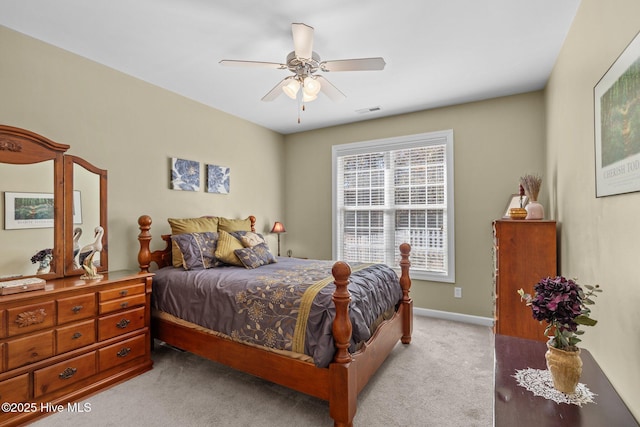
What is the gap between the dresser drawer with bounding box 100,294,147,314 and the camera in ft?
7.72

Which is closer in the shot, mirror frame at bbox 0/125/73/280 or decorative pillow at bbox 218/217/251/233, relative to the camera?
mirror frame at bbox 0/125/73/280

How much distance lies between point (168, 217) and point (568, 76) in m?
3.91

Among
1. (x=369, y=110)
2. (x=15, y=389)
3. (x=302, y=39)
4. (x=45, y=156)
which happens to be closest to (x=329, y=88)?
(x=302, y=39)

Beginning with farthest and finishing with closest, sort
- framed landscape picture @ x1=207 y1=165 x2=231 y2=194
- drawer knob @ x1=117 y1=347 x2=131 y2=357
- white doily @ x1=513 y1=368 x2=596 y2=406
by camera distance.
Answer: framed landscape picture @ x1=207 y1=165 x2=231 y2=194 → drawer knob @ x1=117 y1=347 x2=131 y2=357 → white doily @ x1=513 y1=368 x2=596 y2=406

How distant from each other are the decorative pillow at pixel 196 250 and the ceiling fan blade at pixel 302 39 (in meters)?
2.01

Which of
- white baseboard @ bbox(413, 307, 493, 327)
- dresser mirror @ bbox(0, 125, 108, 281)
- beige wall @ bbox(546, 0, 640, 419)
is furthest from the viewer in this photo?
white baseboard @ bbox(413, 307, 493, 327)

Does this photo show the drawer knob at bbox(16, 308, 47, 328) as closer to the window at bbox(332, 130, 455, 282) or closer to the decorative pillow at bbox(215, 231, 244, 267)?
the decorative pillow at bbox(215, 231, 244, 267)

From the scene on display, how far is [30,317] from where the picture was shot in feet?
6.47

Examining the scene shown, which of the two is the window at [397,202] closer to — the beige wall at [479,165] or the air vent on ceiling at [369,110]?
the beige wall at [479,165]

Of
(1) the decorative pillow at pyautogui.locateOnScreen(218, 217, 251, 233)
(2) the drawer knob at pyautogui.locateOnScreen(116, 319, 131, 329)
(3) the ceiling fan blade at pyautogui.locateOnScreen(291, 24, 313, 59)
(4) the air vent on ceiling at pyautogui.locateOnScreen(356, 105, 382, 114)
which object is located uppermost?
(4) the air vent on ceiling at pyautogui.locateOnScreen(356, 105, 382, 114)

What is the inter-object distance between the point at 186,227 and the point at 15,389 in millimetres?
1748

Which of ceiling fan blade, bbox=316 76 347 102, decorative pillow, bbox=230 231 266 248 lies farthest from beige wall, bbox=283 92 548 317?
decorative pillow, bbox=230 231 266 248

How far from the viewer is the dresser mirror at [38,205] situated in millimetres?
2207

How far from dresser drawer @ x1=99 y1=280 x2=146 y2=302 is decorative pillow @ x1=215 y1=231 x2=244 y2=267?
0.73 m
